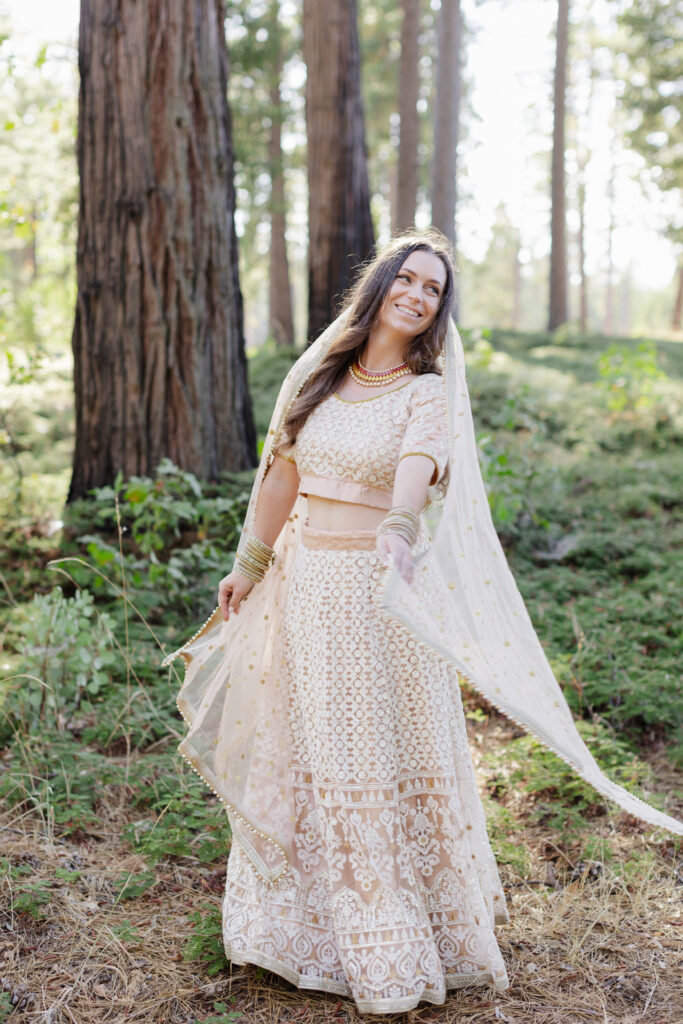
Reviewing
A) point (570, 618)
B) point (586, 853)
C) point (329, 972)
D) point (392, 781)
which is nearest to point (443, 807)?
point (392, 781)

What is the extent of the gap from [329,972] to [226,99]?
4.48 metres

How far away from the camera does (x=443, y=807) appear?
2352 millimetres

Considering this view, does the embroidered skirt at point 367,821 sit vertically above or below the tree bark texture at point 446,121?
below

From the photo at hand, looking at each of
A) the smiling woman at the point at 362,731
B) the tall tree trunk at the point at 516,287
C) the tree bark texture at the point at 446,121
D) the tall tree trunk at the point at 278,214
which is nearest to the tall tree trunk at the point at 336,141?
the tree bark texture at the point at 446,121

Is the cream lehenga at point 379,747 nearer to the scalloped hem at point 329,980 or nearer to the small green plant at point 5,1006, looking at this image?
the scalloped hem at point 329,980

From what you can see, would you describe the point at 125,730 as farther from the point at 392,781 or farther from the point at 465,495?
the point at 465,495

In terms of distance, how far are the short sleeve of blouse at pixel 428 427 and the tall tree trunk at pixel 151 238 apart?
108 inches

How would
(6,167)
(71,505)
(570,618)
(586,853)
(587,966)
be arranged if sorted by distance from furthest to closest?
(6,167) < (71,505) < (570,618) < (586,853) < (587,966)

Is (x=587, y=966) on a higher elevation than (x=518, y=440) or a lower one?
lower

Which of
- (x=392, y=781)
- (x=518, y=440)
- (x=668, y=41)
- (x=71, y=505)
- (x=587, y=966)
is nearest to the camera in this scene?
(x=392, y=781)

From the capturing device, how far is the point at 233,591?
2627mm

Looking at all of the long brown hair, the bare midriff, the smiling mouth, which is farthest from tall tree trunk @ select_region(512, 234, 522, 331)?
the bare midriff

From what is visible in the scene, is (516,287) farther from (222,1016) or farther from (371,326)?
(222,1016)

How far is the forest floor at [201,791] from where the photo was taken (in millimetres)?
2385
